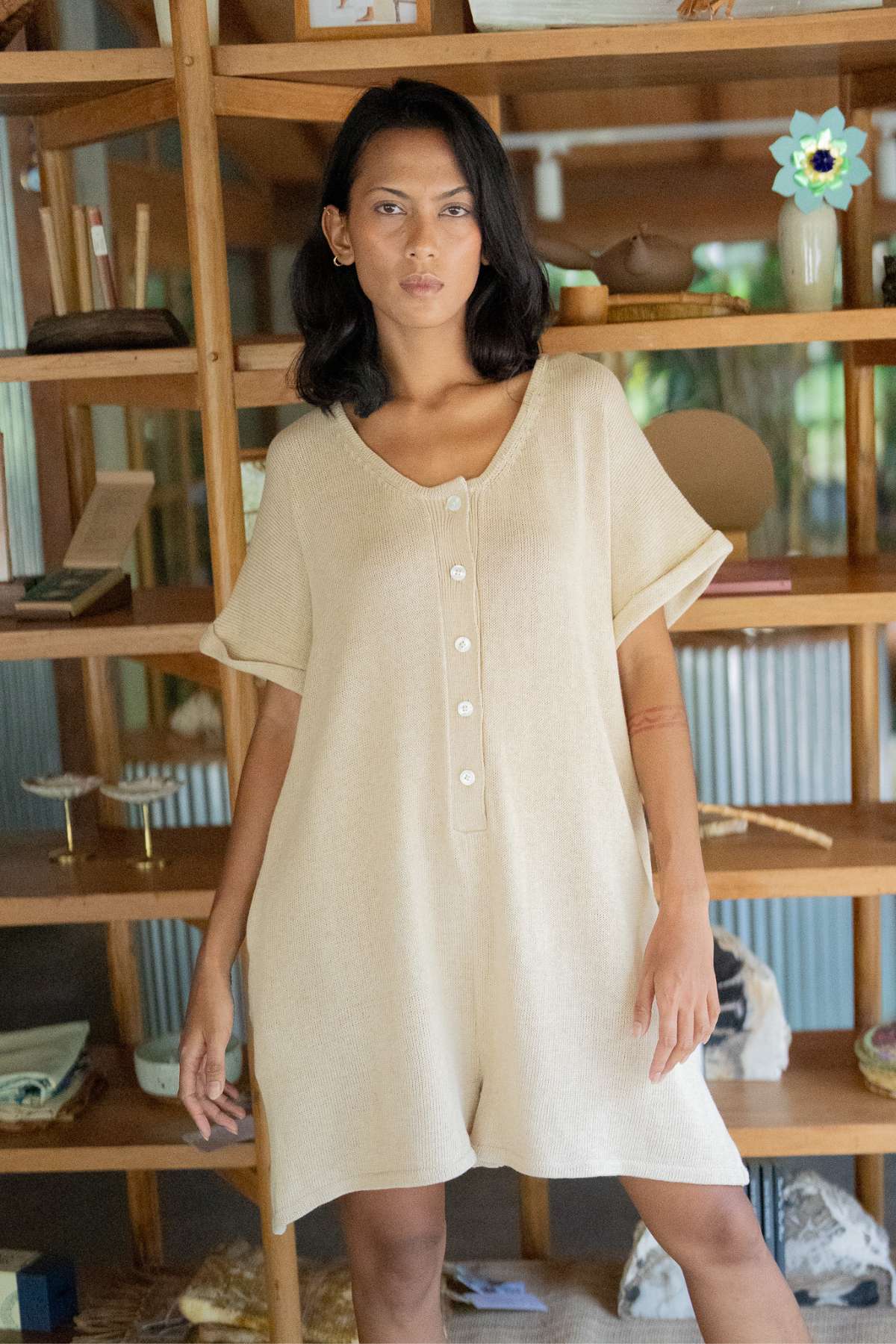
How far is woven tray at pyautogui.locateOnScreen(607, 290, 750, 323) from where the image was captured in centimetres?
222

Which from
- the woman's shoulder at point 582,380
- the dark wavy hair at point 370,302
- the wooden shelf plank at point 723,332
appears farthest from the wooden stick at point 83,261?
the woman's shoulder at point 582,380

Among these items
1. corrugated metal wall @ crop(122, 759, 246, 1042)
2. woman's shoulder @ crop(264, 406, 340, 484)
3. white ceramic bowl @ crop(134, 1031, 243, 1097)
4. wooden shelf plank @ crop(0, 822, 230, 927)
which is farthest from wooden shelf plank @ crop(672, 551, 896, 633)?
corrugated metal wall @ crop(122, 759, 246, 1042)

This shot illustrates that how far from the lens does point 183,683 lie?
388cm

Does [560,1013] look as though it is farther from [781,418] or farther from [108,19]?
[108,19]

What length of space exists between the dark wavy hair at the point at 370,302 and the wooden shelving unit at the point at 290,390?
350 millimetres

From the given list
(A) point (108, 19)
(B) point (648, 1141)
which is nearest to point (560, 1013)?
(B) point (648, 1141)

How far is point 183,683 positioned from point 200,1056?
2.14 meters

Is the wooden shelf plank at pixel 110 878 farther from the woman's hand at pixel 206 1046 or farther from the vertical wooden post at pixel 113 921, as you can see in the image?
the woman's hand at pixel 206 1046

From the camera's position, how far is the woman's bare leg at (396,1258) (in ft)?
5.89

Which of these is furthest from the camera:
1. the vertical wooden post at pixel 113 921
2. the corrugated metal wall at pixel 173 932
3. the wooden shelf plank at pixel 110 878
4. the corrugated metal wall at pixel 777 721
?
the corrugated metal wall at pixel 173 932

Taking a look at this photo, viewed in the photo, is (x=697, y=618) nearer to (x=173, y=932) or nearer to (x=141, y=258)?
(x=141, y=258)

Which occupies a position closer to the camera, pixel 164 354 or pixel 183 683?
pixel 164 354

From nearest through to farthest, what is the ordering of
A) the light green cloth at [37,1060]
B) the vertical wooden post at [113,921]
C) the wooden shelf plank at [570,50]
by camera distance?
the wooden shelf plank at [570,50] < the light green cloth at [37,1060] < the vertical wooden post at [113,921]

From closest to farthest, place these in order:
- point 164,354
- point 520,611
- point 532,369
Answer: point 520,611 < point 532,369 < point 164,354
